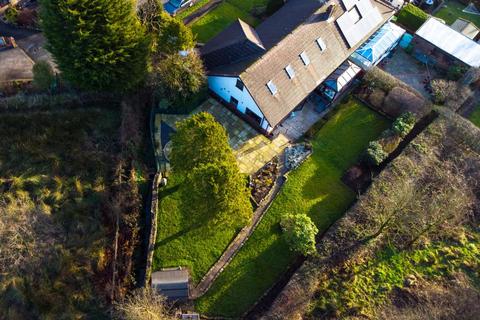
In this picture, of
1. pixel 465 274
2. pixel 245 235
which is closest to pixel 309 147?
pixel 245 235

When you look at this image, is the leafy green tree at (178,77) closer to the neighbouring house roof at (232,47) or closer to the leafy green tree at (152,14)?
the neighbouring house roof at (232,47)

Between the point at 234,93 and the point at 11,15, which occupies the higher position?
the point at 11,15

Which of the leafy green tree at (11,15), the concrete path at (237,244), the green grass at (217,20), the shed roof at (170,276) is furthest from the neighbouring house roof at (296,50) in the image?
the leafy green tree at (11,15)

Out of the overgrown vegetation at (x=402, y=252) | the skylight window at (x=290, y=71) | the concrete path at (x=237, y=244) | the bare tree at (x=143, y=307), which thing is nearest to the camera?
the bare tree at (x=143, y=307)

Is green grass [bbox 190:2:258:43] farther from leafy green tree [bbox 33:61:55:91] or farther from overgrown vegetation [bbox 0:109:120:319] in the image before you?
leafy green tree [bbox 33:61:55:91]

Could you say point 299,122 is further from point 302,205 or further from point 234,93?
point 302,205

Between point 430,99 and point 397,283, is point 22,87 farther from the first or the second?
point 430,99

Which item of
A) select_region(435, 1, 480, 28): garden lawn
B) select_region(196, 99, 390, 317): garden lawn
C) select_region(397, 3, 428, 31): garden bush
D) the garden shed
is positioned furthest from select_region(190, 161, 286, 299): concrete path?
select_region(435, 1, 480, 28): garden lawn

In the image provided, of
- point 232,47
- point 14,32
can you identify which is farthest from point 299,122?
point 14,32
